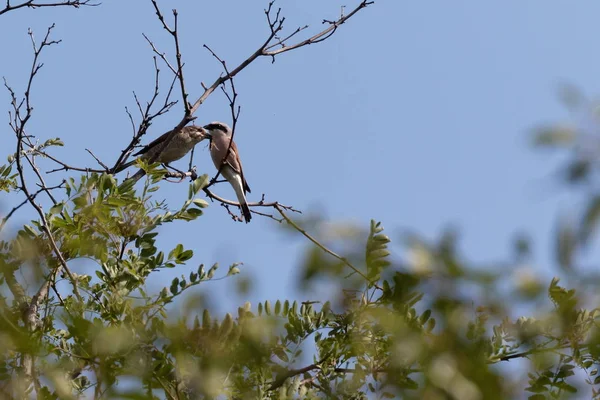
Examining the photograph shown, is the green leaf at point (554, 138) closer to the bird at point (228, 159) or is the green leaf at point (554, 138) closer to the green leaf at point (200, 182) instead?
the green leaf at point (200, 182)

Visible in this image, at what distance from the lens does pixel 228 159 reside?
7.87 meters

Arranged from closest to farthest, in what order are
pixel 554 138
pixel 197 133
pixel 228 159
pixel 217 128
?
pixel 554 138, pixel 228 159, pixel 197 133, pixel 217 128

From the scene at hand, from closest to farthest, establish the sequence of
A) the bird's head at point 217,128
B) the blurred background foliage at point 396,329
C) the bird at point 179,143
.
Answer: the blurred background foliage at point 396,329, the bird at point 179,143, the bird's head at point 217,128

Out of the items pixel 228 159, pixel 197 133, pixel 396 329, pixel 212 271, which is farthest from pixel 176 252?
pixel 197 133

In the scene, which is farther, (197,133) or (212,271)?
(197,133)

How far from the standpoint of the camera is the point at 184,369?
1.38 m

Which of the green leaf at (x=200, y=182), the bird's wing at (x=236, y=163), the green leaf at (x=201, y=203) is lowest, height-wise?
the green leaf at (x=201, y=203)

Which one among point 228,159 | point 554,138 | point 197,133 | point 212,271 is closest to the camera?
point 554,138

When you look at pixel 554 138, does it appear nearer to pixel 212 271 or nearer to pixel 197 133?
pixel 212 271

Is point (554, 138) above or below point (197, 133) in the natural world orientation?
below

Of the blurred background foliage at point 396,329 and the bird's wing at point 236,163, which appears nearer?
Result: the blurred background foliage at point 396,329

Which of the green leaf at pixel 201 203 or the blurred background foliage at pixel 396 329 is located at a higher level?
the green leaf at pixel 201 203

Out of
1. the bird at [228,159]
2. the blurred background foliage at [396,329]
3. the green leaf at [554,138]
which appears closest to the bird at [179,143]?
the bird at [228,159]

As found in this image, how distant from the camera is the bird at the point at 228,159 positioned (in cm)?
727
